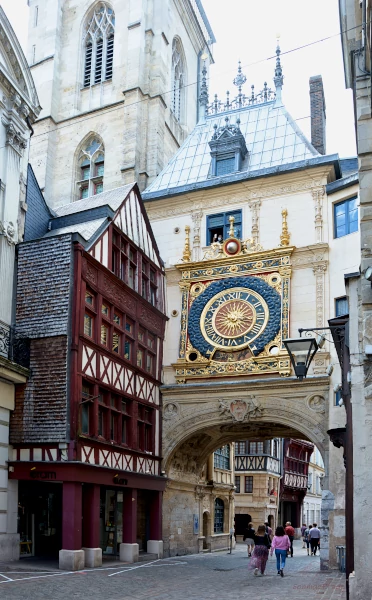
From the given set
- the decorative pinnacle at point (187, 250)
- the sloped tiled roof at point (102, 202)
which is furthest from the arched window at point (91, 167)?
the decorative pinnacle at point (187, 250)

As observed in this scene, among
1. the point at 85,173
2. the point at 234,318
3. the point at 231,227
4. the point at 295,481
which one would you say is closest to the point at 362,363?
the point at 234,318

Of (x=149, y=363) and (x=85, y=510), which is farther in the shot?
(x=149, y=363)

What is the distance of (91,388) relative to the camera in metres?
18.0

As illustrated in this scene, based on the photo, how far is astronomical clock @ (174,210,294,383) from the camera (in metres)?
21.6

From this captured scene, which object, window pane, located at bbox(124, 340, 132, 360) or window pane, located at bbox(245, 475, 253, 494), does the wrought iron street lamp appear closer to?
window pane, located at bbox(124, 340, 132, 360)

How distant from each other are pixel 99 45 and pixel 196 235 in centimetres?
1467

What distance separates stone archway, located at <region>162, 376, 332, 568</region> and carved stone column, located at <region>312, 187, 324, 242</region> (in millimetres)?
4338

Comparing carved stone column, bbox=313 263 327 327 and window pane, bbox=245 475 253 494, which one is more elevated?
carved stone column, bbox=313 263 327 327

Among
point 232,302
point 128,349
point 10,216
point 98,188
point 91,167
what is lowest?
point 128,349

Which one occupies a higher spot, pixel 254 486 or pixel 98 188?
pixel 98 188

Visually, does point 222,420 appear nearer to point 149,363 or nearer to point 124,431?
point 149,363

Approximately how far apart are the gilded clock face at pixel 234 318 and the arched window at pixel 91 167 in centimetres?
1092

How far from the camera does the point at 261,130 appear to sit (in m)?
26.5

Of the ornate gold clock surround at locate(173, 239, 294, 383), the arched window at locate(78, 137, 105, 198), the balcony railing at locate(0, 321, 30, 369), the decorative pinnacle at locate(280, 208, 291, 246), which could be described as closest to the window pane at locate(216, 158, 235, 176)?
the decorative pinnacle at locate(280, 208, 291, 246)
